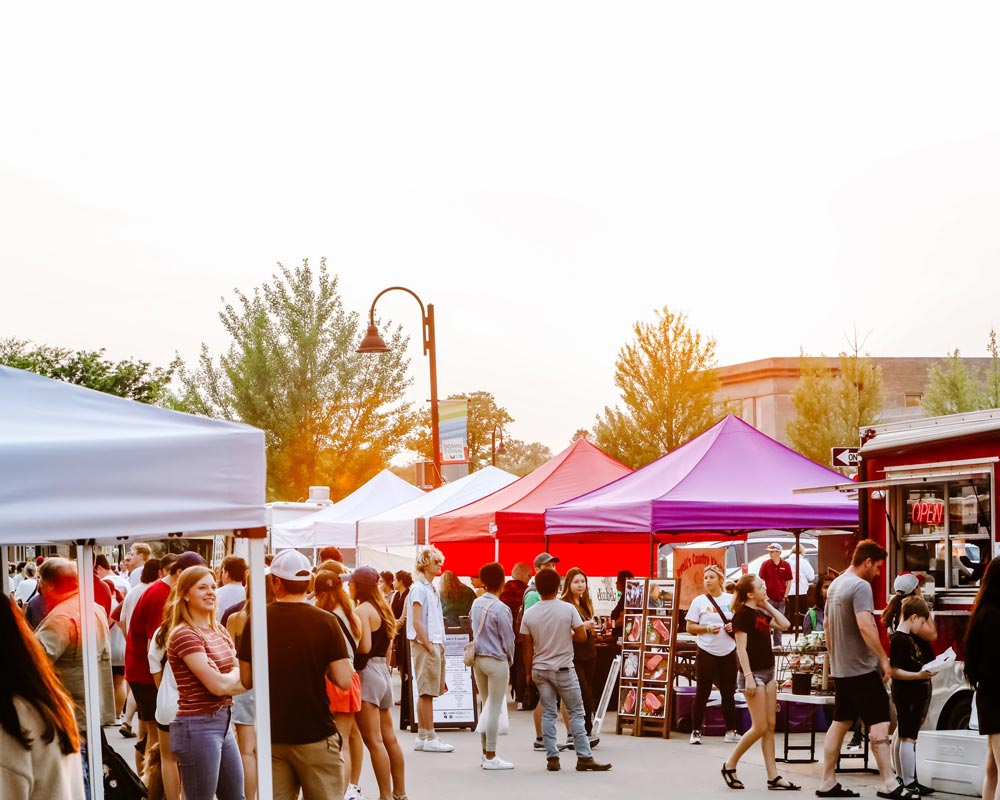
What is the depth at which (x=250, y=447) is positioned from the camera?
5.84 meters

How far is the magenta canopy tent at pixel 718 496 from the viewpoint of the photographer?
1583 centimetres

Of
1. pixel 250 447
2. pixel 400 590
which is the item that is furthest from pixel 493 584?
pixel 250 447

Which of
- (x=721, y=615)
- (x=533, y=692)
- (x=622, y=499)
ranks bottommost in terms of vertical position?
(x=533, y=692)

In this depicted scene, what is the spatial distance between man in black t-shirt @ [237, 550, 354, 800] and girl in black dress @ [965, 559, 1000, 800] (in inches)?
145

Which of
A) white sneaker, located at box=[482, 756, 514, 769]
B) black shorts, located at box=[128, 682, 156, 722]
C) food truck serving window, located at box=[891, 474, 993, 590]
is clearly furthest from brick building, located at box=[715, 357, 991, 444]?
black shorts, located at box=[128, 682, 156, 722]

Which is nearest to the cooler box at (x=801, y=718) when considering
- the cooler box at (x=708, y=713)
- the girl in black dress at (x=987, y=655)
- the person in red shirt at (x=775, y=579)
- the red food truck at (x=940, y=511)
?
the cooler box at (x=708, y=713)

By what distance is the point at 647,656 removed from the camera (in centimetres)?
1582

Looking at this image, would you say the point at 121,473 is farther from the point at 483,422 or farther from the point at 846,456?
the point at 483,422

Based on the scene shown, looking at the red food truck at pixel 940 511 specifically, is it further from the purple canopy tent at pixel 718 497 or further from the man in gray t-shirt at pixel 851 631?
the purple canopy tent at pixel 718 497

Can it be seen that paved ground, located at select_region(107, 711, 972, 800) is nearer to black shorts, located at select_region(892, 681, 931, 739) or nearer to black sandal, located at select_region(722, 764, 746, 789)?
black sandal, located at select_region(722, 764, 746, 789)

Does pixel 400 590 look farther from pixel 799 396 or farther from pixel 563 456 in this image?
pixel 799 396

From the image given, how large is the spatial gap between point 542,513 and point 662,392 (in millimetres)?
25840

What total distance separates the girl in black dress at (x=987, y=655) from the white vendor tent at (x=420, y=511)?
15.6m

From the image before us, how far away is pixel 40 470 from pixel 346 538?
22.3m
